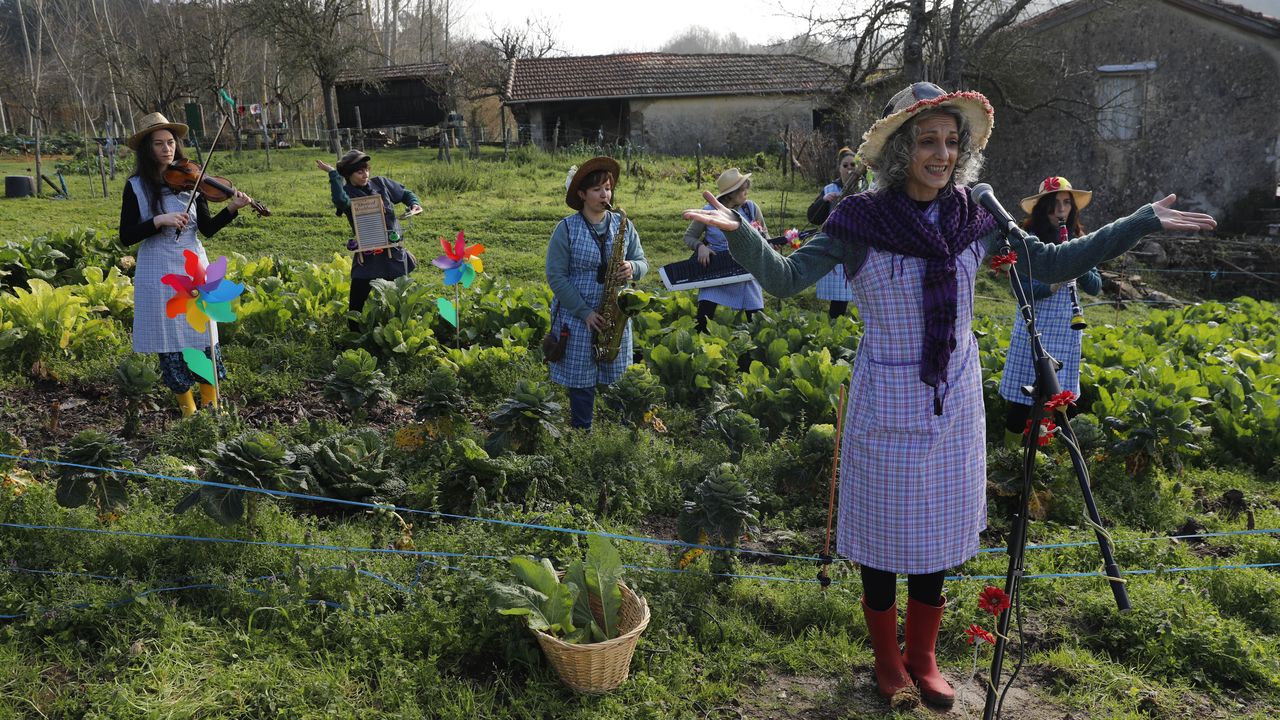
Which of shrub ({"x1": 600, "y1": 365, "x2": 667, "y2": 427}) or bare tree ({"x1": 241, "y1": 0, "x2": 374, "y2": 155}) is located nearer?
shrub ({"x1": 600, "y1": 365, "x2": 667, "y2": 427})

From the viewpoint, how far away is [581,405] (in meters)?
5.29

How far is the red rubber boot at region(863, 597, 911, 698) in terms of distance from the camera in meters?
3.16

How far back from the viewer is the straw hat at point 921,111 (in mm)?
2793

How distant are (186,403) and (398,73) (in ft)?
104

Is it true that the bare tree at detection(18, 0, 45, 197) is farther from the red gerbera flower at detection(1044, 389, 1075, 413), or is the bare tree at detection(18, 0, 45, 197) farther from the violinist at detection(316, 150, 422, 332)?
the red gerbera flower at detection(1044, 389, 1075, 413)

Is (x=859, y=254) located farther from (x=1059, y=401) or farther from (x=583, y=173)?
(x=583, y=173)

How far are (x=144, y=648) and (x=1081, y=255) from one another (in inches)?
147

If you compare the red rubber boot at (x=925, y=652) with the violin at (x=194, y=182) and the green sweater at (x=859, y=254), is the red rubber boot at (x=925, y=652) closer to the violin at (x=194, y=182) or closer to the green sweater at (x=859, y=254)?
the green sweater at (x=859, y=254)

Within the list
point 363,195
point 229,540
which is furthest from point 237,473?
point 363,195

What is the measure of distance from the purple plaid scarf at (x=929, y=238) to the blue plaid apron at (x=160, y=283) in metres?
3.95

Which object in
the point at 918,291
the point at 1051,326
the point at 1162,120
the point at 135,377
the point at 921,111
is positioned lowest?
the point at 135,377

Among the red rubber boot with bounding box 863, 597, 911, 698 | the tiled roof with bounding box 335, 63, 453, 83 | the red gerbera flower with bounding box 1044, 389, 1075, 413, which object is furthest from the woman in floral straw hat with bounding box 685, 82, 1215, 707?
the tiled roof with bounding box 335, 63, 453, 83

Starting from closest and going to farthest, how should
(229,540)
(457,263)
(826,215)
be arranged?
1. (229,540)
2. (457,263)
3. (826,215)

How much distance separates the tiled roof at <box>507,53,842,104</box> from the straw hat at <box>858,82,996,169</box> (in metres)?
25.3
